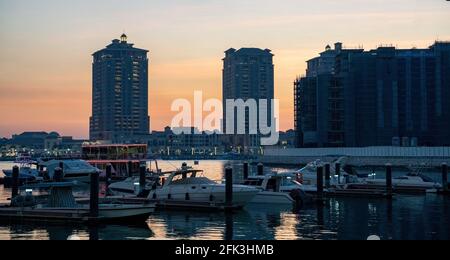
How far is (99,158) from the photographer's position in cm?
9062

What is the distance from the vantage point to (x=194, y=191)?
42719mm

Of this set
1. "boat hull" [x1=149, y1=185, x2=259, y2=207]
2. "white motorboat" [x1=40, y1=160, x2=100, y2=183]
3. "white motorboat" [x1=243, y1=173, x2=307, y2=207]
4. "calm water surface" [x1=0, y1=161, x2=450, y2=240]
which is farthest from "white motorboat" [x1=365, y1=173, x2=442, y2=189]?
"white motorboat" [x1=40, y1=160, x2=100, y2=183]

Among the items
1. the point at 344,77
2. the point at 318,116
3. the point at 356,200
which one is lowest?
the point at 356,200

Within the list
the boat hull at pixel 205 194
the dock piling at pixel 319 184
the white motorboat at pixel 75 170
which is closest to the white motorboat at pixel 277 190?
the dock piling at pixel 319 184

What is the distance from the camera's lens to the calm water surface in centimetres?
3095

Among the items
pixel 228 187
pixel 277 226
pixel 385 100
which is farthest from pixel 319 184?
pixel 385 100

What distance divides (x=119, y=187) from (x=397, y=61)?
116977 millimetres

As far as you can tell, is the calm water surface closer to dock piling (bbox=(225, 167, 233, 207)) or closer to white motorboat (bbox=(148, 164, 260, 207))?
white motorboat (bbox=(148, 164, 260, 207))

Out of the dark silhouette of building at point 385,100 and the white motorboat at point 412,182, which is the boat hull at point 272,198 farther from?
the dark silhouette of building at point 385,100

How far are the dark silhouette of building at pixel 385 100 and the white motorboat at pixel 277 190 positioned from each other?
345ft

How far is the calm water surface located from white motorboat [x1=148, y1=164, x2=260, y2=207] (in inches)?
45.9

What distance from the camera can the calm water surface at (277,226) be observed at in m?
31.0
